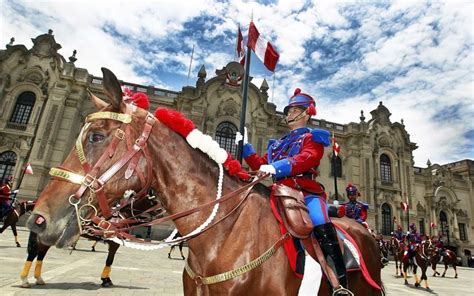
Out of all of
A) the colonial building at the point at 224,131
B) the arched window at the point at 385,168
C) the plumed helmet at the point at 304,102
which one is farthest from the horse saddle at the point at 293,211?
the arched window at the point at 385,168

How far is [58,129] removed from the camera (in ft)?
80.7

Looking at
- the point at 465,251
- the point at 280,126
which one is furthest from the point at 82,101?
the point at 465,251

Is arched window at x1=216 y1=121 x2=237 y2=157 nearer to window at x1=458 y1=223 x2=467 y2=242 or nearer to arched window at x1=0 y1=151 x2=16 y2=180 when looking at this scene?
arched window at x1=0 y1=151 x2=16 y2=180

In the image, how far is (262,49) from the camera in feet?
23.1

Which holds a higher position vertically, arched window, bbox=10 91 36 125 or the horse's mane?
arched window, bbox=10 91 36 125

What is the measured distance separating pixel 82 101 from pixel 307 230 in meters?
28.7

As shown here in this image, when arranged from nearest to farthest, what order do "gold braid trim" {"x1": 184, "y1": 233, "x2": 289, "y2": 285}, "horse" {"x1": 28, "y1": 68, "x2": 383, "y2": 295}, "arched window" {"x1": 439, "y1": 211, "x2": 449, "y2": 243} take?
"horse" {"x1": 28, "y1": 68, "x2": 383, "y2": 295} < "gold braid trim" {"x1": 184, "y1": 233, "x2": 289, "y2": 285} < "arched window" {"x1": 439, "y1": 211, "x2": 449, "y2": 243}

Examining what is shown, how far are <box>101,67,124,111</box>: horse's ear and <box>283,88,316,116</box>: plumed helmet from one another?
1813mm

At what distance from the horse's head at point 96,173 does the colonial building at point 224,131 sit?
23963mm

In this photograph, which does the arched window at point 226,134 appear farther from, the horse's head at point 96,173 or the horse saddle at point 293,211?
the horse's head at point 96,173

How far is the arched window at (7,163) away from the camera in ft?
75.5

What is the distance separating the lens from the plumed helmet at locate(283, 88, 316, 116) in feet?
10.4

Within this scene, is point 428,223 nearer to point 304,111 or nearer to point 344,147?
point 344,147

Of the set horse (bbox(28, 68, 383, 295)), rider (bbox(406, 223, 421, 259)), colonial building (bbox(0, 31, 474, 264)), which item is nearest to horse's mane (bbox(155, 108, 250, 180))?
horse (bbox(28, 68, 383, 295))
